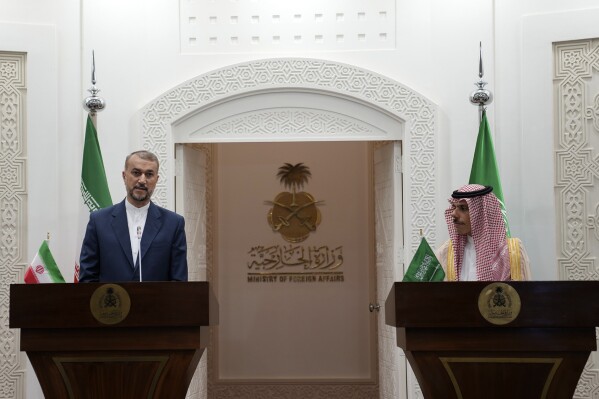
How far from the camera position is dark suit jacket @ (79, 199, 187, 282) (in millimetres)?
4008

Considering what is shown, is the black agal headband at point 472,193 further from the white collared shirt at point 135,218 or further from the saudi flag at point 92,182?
the saudi flag at point 92,182

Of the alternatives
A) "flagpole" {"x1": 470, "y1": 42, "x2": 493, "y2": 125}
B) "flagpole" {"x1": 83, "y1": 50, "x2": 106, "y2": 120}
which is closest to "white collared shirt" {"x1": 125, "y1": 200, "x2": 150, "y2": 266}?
"flagpole" {"x1": 83, "y1": 50, "x2": 106, "y2": 120}

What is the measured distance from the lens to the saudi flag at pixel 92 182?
5312 millimetres

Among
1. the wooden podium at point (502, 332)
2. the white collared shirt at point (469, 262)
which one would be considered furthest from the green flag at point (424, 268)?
the wooden podium at point (502, 332)

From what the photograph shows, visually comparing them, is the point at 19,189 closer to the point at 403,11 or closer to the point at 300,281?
the point at 403,11

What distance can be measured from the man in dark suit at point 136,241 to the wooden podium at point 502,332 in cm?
113

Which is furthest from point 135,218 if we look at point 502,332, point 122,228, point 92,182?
point 502,332

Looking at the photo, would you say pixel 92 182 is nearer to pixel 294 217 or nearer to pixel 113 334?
pixel 113 334

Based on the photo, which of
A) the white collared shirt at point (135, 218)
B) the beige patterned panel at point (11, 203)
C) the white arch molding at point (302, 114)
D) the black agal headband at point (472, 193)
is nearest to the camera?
the white collared shirt at point (135, 218)

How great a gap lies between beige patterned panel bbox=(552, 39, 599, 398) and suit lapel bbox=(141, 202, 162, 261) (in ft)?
8.49

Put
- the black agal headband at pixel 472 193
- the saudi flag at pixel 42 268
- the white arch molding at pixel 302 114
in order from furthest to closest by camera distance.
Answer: the white arch molding at pixel 302 114
the saudi flag at pixel 42 268
the black agal headband at pixel 472 193

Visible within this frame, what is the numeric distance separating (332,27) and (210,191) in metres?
2.80

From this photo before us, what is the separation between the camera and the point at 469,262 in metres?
4.36

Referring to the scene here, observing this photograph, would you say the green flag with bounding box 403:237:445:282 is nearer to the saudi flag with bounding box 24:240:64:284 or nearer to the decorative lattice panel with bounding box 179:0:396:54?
the saudi flag with bounding box 24:240:64:284
